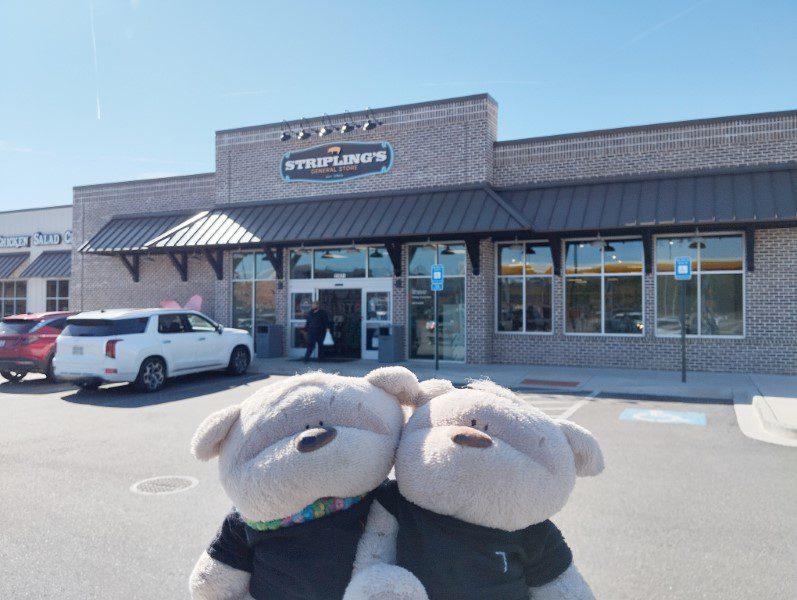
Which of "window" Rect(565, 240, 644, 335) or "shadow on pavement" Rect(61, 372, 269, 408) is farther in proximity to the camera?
"window" Rect(565, 240, 644, 335)

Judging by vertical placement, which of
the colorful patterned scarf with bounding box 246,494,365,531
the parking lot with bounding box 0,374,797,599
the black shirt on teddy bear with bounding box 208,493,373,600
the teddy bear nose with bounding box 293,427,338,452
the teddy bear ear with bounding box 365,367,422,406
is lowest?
the parking lot with bounding box 0,374,797,599

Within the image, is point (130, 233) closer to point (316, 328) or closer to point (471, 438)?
point (316, 328)

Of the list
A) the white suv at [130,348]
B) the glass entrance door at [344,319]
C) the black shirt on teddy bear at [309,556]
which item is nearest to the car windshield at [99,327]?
the white suv at [130,348]

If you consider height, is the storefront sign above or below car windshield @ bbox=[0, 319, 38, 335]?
above

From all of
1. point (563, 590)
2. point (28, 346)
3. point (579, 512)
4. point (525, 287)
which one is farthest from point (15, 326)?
point (563, 590)

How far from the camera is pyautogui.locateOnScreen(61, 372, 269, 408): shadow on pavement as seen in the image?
11148 mm

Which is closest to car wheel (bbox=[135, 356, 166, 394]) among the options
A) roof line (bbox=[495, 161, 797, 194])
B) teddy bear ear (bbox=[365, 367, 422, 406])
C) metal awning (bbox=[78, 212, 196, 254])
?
metal awning (bbox=[78, 212, 196, 254])

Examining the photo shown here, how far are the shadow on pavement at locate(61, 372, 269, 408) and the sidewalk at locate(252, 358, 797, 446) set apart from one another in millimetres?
1479

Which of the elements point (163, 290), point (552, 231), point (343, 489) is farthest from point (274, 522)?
point (163, 290)

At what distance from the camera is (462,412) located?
6.82ft

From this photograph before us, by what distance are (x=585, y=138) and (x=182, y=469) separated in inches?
499

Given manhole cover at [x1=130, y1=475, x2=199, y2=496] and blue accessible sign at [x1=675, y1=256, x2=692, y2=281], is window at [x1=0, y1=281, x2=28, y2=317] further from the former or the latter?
blue accessible sign at [x1=675, y1=256, x2=692, y2=281]

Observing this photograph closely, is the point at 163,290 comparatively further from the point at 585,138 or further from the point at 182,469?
the point at 182,469

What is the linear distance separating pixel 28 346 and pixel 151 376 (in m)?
3.11
